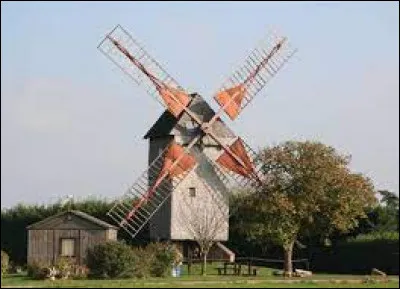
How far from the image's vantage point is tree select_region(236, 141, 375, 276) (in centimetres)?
3759

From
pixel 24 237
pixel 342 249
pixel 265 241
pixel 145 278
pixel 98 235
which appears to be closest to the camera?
pixel 145 278

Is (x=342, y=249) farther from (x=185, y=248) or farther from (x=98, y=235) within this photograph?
(x=98, y=235)

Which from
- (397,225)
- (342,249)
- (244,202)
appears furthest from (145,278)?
(397,225)

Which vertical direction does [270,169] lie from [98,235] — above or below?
above

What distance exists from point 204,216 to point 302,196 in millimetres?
5052

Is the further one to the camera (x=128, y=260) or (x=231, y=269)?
(x=231, y=269)

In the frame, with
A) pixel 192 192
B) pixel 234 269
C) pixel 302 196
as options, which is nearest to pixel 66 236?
pixel 192 192

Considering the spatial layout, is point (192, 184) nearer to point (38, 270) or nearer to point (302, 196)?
point (302, 196)

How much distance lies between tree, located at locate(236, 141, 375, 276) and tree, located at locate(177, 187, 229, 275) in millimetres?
2057

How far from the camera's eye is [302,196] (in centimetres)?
3775

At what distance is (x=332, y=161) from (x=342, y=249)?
6704mm

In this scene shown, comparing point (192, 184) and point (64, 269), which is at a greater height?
point (192, 184)

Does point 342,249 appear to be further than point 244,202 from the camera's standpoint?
Yes

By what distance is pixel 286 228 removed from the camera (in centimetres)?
3806
